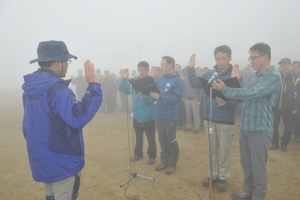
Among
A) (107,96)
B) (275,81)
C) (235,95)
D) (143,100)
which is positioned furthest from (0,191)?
(107,96)

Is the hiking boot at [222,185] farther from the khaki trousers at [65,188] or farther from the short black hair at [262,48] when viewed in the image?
the khaki trousers at [65,188]

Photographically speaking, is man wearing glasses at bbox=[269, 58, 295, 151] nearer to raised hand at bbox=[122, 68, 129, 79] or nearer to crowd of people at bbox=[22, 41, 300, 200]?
crowd of people at bbox=[22, 41, 300, 200]

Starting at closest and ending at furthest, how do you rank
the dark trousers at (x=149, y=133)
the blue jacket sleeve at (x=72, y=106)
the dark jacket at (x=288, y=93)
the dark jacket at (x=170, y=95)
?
the blue jacket sleeve at (x=72, y=106)
the dark jacket at (x=170, y=95)
the dark trousers at (x=149, y=133)
the dark jacket at (x=288, y=93)

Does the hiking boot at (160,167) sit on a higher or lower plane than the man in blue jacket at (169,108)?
lower

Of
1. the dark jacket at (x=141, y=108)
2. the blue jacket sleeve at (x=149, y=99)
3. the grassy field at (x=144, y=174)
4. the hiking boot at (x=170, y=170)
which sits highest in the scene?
the blue jacket sleeve at (x=149, y=99)

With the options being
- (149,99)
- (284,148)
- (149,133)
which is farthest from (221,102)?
(284,148)

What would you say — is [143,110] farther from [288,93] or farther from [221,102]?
[288,93]

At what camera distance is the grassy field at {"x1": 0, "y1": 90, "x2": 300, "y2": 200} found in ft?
10.7

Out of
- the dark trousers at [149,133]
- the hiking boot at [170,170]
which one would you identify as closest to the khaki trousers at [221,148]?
the hiking boot at [170,170]

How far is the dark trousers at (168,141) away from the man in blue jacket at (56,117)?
2294 millimetres

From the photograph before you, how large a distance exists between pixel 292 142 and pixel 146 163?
4452 millimetres

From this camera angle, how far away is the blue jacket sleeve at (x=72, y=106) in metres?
1.65

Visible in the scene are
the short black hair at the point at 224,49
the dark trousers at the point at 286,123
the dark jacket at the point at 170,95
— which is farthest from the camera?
the dark trousers at the point at 286,123

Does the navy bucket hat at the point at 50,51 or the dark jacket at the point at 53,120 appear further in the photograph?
the navy bucket hat at the point at 50,51
